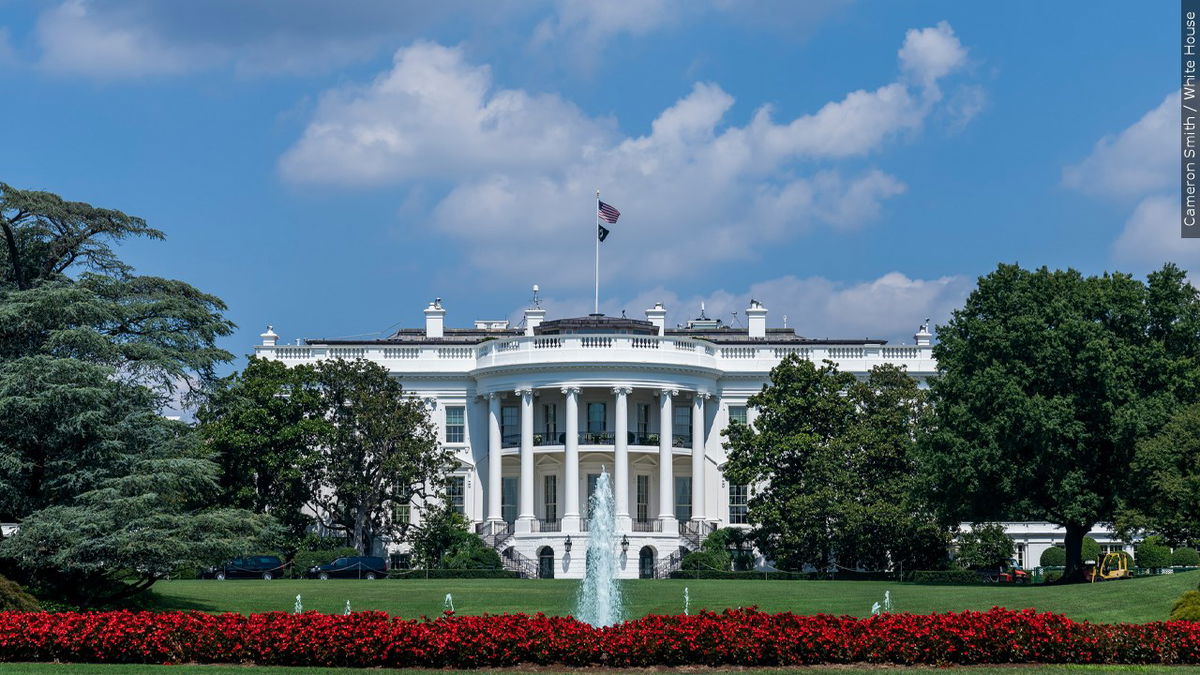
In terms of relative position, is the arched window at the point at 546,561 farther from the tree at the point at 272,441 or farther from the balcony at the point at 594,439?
the tree at the point at 272,441

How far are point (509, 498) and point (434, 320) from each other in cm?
1167

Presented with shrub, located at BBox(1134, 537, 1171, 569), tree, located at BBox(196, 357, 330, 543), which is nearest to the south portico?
tree, located at BBox(196, 357, 330, 543)

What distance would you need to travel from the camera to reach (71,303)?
35656mm

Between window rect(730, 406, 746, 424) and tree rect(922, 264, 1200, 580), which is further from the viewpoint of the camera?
window rect(730, 406, 746, 424)

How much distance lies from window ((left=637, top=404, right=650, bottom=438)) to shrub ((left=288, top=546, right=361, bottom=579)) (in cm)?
1470

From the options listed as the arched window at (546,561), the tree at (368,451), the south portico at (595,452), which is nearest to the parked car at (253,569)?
the tree at (368,451)

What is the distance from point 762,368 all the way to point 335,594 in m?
31.9

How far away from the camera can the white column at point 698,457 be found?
66.9m

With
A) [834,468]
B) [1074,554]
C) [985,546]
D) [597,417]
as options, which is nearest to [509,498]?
[597,417]

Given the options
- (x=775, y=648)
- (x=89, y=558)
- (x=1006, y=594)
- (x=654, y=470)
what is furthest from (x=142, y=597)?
(x=654, y=470)

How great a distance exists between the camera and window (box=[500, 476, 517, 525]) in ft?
228

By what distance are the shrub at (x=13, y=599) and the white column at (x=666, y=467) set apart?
3713 centimetres

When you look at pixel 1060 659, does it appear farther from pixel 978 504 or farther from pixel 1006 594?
pixel 978 504

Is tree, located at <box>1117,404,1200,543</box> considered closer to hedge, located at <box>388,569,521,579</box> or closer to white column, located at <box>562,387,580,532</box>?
hedge, located at <box>388,569,521,579</box>
